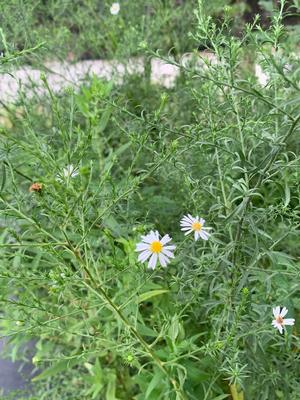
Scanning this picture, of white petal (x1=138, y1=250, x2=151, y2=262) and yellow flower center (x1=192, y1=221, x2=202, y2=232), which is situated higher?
white petal (x1=138, y1=250, x2=151, y2=262)

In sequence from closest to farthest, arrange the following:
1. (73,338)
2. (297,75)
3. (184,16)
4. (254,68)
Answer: (297,75)
(73,338)
(254,68)
(184,16)

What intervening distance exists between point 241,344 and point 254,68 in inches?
37.1

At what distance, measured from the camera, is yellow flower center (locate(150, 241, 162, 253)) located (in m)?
0.63

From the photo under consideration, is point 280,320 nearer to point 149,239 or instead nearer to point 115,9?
point 149,239

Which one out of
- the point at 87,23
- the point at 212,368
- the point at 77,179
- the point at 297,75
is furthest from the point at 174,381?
the point at 87,23

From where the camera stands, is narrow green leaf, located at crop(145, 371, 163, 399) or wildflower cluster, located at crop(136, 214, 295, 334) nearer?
wildflower cluster, located at crop(136, 214, 295, 334)

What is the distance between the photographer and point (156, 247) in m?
0.63

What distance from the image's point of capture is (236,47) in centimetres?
63

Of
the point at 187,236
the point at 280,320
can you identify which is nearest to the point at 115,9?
the point at 187,236

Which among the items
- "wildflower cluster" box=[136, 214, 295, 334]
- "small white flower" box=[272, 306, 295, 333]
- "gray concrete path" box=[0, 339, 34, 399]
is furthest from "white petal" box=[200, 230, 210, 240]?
"gray concrete path" box=[0, 339, 34, 399]

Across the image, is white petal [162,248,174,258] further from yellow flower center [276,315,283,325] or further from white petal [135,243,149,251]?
yellow flower center [276,315,283,325]

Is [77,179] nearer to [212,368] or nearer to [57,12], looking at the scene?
[212,368]

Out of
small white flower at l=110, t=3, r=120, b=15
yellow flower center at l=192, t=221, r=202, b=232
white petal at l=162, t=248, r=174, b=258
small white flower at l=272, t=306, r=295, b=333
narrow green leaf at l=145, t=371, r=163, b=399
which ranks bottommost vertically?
narrow green leaf at l=145, t=371, r=163, b=399

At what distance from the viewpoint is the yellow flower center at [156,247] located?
2.06ft
